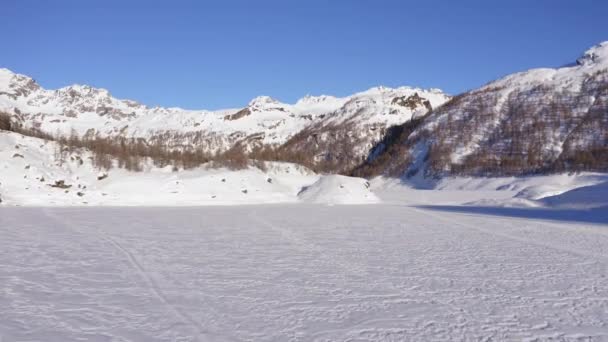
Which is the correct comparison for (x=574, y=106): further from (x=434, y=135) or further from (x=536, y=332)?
(x=536, y=332)

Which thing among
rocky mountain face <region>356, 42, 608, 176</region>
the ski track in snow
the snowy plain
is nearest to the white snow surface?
the snowy plain

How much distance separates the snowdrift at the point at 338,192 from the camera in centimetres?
3962

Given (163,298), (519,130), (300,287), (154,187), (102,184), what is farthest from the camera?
(519,130)

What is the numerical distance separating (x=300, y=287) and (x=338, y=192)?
3243cm

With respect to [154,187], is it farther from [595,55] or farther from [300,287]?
[595,55]

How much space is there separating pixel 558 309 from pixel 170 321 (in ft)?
18.5

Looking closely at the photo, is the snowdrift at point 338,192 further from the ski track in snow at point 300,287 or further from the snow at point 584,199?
the ski track in snow at point 300,287

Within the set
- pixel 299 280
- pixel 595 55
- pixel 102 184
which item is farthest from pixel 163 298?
pixel 595 55

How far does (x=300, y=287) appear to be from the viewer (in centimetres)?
820

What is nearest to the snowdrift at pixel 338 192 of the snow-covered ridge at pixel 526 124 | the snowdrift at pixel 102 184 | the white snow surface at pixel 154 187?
the white snow surface at pixel 154 187

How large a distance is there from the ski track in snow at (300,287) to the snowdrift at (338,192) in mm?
24125

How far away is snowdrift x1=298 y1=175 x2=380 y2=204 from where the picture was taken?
39625 millimetres

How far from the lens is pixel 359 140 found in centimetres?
16312

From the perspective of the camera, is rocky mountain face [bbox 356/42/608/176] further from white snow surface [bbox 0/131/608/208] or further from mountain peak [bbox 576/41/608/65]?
white snow surface [bbox 0/131/608/208]
